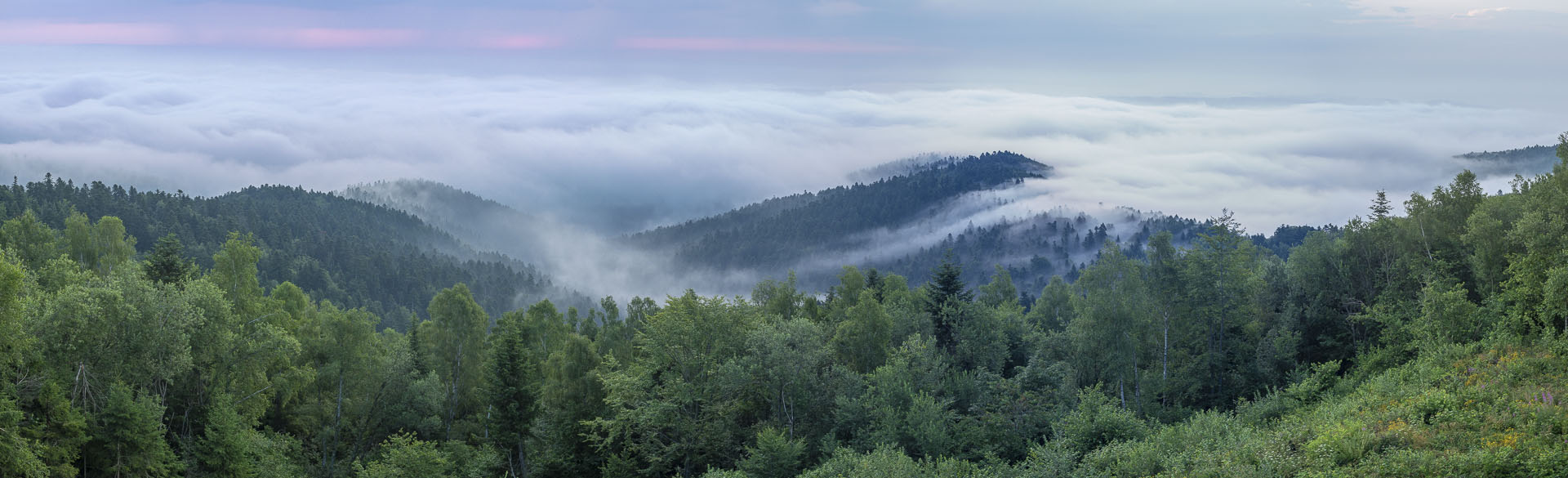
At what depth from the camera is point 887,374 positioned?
1708 inches

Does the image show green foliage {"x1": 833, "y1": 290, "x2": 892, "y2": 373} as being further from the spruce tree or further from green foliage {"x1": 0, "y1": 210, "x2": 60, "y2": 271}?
green foliage {"x1": 0, "y1": 210, "x2": 60, "y2": 271}

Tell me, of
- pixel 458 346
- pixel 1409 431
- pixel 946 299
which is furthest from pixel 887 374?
pixel 458 346

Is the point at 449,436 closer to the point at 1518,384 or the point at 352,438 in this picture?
the point at 352,438

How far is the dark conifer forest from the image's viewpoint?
30.4m

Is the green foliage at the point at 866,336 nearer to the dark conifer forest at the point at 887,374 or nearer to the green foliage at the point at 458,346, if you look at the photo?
the dark conifer forest at the point at 887,374

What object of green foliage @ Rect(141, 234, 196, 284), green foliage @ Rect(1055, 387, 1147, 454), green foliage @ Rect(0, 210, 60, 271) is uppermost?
green foliage @ Rect(0, 210, 60, 271)

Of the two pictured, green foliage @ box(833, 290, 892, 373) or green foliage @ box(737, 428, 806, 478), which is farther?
green foliage @ box(833, 290, 892, 373)

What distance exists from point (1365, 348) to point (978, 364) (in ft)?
68.3

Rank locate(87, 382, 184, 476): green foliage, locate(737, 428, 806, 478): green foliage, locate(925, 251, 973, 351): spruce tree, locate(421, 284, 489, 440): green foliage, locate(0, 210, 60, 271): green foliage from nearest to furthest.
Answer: locate(87, 382, 184, 476): green foliage < locate(737, 428, 806, 478): green foliage < locate(925, 251, 973, 351): spruce tree < locate(0, 210, 60, 271): green foliage < locate(421, 284, 489, 440): green foliage

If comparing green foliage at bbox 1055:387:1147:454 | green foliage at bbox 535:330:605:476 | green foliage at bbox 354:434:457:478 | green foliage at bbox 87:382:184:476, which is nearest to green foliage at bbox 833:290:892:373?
green foliage at bbox 535:330:605:476

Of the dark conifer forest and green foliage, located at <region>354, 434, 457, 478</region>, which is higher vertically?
the dark conifer forest

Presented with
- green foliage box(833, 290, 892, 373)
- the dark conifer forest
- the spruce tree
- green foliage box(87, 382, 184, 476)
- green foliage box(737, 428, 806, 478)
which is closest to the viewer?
the dark conifer forest

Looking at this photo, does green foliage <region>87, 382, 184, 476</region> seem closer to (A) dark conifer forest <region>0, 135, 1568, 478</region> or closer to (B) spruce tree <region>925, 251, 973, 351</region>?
(A) dark conifer forest <region>0, 135, 1568, 478</region>

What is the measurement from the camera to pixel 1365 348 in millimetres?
45031
